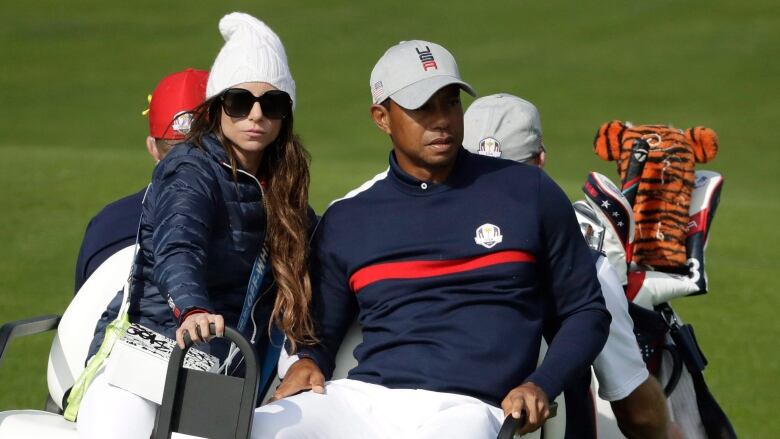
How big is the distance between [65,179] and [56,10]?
53.4 ft

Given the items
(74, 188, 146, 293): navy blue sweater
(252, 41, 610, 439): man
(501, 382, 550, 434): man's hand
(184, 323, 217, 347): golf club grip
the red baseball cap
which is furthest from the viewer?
the red baseball cap

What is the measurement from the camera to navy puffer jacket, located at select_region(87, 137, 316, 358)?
4.04m

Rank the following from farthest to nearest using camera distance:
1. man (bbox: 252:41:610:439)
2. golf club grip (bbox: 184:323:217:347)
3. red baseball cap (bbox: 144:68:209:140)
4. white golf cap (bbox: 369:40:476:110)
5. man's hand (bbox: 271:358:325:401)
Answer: red baseball cap (bbox: 144:68:209:140)
white golf cap (bbox: 369:40:476:110)
man's hand (bbox: 271:358:325:401)
man (bbox: 252:41:610:439)
golf club grip (bbox: 184:323:217:347)

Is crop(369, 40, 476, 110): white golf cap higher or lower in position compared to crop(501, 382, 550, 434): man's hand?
higher

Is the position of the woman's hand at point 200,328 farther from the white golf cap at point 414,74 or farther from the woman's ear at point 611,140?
the woman's ear at point 611,140

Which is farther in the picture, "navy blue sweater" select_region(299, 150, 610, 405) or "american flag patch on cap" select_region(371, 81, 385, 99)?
"american flag patch on cap" select_region(371, 81, 385, 99)

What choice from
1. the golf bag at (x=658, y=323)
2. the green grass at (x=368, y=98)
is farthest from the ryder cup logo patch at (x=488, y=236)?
the green grass at (x=368, y=98)

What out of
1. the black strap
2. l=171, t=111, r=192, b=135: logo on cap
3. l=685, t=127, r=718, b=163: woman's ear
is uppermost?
l=171, t=111, r=192, b=135: logo on cap

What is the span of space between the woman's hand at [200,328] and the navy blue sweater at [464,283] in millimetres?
654

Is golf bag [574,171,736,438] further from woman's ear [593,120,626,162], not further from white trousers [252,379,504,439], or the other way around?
white trousers [252,379,504,439]

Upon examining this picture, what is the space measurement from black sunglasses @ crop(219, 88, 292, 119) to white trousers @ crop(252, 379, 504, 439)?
848 millimetres

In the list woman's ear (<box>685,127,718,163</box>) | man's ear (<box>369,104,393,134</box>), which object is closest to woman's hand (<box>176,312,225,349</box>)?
man's ear (<box>369,104,393,134</box>)

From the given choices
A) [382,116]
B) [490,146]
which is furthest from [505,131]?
[382,116]

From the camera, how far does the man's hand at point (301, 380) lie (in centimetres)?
416
